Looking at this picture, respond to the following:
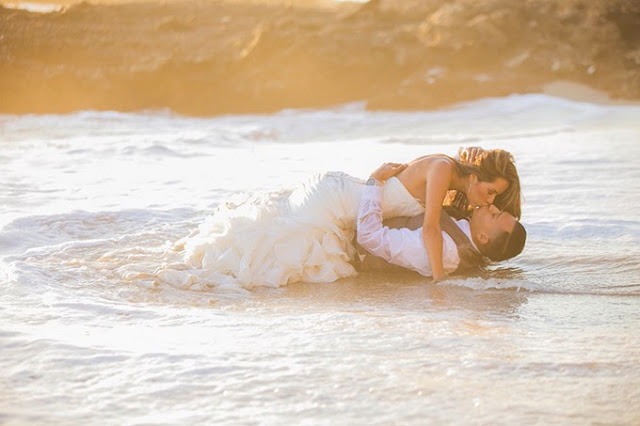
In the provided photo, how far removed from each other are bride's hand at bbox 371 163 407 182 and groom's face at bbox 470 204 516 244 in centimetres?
59

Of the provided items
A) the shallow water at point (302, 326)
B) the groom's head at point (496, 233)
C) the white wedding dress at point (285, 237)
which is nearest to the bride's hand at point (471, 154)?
the groom's head at point (496, 233)

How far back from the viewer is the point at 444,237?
5148 mm

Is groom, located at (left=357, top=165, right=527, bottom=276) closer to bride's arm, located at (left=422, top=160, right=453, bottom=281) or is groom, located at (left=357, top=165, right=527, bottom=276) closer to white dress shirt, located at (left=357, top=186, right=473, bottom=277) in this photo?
white dress shirt, located at (left=357, top=186, right=473, bottom=277)

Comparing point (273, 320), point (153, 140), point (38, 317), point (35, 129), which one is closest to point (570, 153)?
point (153, 140)

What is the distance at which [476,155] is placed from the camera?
5172mm

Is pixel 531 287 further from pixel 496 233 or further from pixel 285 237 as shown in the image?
pixel 285 237

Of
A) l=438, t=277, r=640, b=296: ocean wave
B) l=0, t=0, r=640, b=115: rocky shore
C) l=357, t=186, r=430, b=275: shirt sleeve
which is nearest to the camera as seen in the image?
l=438, t=277, r=640, b=296: ocean wave

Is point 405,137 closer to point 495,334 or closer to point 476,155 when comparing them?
point 476,155

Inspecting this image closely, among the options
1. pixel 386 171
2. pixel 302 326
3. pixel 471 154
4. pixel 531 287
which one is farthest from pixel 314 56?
pixel 302 326

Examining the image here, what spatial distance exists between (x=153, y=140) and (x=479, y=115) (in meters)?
8.88

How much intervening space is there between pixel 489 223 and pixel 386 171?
0.78 meters

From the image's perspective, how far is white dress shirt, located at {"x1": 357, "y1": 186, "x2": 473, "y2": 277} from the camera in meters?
5.11

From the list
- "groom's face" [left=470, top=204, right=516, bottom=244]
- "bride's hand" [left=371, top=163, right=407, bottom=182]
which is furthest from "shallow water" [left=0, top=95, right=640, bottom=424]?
"bride's hand" [left=371, top=163, right=407, bottom=182]

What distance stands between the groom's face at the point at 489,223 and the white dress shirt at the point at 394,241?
0.69ft
